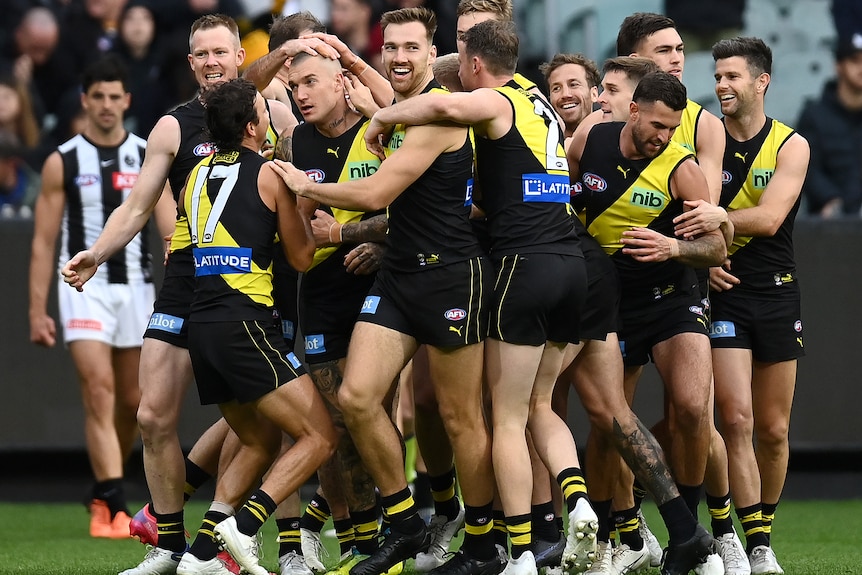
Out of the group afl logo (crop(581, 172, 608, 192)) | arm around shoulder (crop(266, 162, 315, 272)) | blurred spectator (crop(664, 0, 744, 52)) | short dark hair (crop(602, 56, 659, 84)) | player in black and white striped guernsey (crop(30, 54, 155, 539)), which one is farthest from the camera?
blurred spectator (crop(664, 0, 744, 52))

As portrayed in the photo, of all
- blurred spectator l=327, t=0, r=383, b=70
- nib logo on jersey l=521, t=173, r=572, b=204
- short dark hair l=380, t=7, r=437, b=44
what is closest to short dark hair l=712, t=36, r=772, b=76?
nib logo on jersey l=521, t=173, r=572, b=204

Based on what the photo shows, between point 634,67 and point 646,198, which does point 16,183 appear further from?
Result: point 646,198

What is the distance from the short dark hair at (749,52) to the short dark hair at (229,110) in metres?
2.63

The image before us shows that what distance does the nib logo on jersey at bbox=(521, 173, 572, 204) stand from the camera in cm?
632

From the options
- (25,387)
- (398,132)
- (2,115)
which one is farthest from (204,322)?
(2,115)

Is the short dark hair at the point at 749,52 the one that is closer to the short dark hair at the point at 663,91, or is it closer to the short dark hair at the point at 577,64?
the short dark hair at the point at 577,64

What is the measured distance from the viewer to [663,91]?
650cm

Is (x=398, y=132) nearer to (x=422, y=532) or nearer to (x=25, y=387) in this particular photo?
(x=422, y=532)

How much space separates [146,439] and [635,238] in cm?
264

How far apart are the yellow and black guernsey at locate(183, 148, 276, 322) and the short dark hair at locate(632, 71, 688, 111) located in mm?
1890

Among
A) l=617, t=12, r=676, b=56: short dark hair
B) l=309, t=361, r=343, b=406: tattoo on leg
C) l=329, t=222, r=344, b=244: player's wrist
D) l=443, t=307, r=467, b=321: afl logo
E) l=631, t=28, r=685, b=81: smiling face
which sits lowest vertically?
l=309, t=361, r=343, b=406: tattoo on leg

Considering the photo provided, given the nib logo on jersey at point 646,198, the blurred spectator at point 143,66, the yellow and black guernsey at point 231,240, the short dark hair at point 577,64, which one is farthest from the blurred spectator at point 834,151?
the yellow and black guernsey at point 231,240

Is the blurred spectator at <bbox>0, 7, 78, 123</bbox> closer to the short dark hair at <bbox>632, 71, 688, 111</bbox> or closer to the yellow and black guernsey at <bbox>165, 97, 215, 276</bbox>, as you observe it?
the yellow and black guernsey at <bbox>165, 97, 215, 276</bbox>

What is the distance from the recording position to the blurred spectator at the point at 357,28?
11.5 meters
